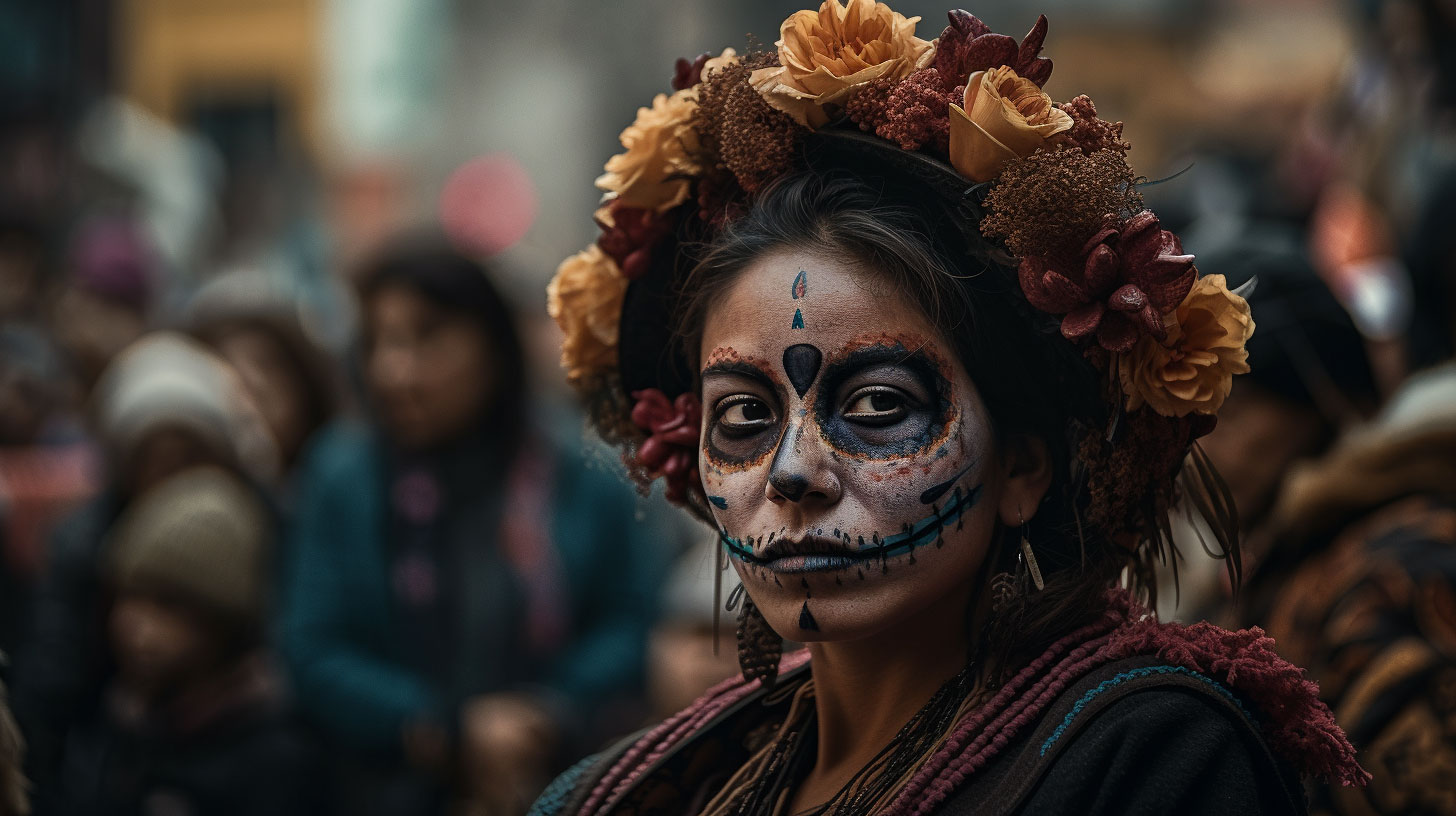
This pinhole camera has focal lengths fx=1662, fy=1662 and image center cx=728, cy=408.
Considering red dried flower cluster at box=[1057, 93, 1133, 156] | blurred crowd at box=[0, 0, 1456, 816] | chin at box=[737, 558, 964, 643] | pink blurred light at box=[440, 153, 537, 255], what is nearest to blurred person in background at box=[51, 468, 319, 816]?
blurred crowd at box=[0, 0, 1456, 816]

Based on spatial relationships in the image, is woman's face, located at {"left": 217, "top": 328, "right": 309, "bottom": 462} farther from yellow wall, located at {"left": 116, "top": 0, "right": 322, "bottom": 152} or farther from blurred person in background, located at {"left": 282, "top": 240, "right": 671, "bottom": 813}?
yellow wall, located at {"left": 116, "top": 0, "right": 322, "bottom": 152}

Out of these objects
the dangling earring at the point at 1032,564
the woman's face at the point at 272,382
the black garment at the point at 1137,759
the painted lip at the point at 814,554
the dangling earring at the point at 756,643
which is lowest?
the woman's face at the point at 272,382

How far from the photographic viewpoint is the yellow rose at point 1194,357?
7.36ft

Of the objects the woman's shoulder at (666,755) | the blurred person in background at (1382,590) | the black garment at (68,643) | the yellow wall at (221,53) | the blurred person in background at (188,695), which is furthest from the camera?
the yellow wall at (221,53)

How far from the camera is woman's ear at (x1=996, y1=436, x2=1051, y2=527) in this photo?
238 centimetres

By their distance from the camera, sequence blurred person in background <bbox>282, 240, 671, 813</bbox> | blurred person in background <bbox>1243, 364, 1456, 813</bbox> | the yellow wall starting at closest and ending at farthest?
blurred person in background <bbox>1243, 364, 1456, 813</bbox>, blurred person in background <bbox>282, 240, 671, 813</bbox>, the yellow wall

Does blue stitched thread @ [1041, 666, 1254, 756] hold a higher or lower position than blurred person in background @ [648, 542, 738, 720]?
higher

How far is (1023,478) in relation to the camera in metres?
2.39

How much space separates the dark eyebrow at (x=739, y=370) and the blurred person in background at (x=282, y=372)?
4047 mm

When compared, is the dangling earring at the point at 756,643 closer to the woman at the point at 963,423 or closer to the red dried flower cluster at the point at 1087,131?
the woman at the point at 963,423

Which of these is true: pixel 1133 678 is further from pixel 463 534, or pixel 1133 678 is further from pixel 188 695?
pixel 188 695

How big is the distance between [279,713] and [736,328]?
312 centimetres

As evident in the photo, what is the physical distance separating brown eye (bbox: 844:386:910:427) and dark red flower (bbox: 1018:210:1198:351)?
0.75 ft

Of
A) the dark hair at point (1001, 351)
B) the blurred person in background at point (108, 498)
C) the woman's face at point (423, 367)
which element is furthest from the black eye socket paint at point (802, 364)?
the blurred person in background at point (108, 498)
